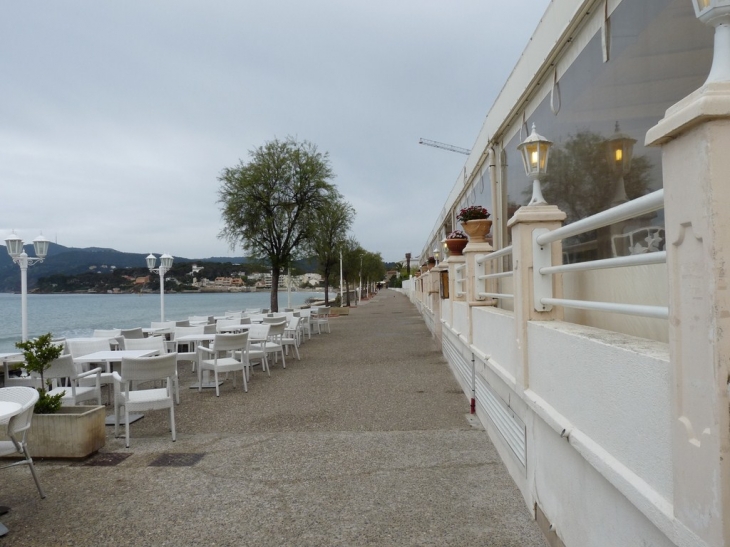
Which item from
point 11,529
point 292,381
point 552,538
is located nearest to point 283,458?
point 11,529

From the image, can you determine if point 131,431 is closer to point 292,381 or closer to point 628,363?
point 292,381

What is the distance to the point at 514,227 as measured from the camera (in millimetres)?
3666

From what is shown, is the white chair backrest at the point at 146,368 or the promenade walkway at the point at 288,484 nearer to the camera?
the promenade walkway at the point at 288,484

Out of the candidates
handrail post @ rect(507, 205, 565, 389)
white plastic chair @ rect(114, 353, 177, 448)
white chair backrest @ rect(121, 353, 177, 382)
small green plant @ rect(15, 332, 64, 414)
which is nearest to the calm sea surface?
small green plant @ rect(15, 332, 64, 414)

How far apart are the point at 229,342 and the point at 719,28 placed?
709cm

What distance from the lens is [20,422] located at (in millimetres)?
3764

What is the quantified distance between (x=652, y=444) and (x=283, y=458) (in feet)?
11.7

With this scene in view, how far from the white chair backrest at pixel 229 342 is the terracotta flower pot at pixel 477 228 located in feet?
12.0

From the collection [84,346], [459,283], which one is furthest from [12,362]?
[459,283]

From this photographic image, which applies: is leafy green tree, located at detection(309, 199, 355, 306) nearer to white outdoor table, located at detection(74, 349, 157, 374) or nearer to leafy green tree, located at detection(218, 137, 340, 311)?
leafy green tree, located at detection(218, 137, 340, 311)

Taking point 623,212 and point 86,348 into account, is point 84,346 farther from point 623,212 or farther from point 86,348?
point 623,212

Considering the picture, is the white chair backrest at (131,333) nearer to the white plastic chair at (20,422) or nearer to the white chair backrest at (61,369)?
the white chair backrest at (61,369)

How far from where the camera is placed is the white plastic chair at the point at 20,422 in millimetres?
3602

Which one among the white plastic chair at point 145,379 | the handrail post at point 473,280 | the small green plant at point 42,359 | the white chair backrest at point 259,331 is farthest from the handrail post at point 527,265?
the white chair backrest at point 259,331
